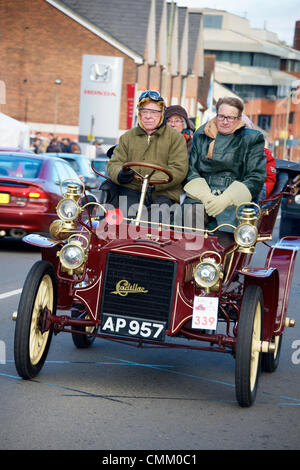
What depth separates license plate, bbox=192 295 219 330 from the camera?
588 centimetres

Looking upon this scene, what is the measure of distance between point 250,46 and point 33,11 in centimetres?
7004

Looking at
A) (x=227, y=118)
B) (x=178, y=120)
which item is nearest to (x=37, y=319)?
(x=227, y=118)

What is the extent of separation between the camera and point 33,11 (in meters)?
56.7

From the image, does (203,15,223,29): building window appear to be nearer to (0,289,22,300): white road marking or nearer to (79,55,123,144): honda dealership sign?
(79,55,123,144): honda dealership sign

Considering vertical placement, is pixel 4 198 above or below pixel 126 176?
below

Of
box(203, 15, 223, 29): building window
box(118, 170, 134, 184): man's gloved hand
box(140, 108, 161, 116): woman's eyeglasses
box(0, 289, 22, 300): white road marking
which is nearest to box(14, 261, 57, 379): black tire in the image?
box(118, 170, 134, 184): man's gloved hand

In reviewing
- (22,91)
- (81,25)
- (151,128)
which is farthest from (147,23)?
(151,128)

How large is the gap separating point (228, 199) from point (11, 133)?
76.0 feet

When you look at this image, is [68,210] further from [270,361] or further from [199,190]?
[270,361]

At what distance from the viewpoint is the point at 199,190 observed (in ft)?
22.9

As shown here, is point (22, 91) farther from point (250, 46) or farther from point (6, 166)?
point (250, 46)

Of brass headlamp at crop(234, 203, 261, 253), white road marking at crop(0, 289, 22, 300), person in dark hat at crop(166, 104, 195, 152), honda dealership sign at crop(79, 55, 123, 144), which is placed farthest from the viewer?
honda dealership sign at crop(79, 55, 123, 144)

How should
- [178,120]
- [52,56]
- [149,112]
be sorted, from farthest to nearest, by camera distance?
1. [52,56]
2. [178,120]
3. [149,112]

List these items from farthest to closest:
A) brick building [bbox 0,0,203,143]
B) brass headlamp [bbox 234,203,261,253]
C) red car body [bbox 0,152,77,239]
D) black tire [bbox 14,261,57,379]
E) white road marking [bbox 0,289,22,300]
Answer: brick building [bbox 0,0,203,143], red car body [bbox 0,152,77,239], white road marking [bbox 0,289,22,300], brass headlamp [bbox 234,203,261,253], black tire [bbox 14,261,57,379]
